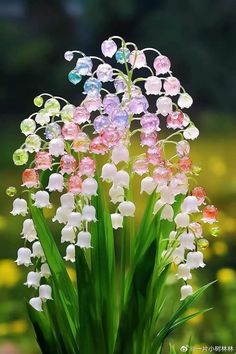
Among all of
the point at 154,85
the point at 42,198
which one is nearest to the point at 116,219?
the point at 42,198

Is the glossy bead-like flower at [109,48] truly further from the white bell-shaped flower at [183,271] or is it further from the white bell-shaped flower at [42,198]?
the white bell-shaped flower at [183,271]

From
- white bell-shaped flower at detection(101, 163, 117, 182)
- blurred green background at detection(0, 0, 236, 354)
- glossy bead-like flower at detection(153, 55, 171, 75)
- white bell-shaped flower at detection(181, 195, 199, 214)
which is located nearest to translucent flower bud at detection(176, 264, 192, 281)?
white bell-shaped flower at detection(181, 195, 199, 214)

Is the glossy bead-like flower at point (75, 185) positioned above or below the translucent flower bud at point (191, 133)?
below

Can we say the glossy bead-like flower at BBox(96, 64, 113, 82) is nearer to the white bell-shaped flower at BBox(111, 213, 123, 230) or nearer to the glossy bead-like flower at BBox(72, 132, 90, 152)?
the glossy bead-like flower at BBox(72, 132, 90, 152)

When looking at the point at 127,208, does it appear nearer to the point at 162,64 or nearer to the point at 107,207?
the point at 107,207

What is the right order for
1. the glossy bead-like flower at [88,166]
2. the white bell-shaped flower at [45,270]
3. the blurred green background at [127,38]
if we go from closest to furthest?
the glossy bead-like flower at [88,166], the white bell-shaped flower at [45,270], the blurred green background at [127,38]

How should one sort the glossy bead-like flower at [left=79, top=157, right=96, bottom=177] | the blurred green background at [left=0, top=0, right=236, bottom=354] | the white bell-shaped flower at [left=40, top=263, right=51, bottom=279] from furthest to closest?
the blurred green background at [left=0, top=0, right=236, bottom=354] < the white bell-shaped flower at [left=40, top=263, right=51, bottom=279] < the glossy bead-like flower at [left=79, top=157, right=96, bottom=177]

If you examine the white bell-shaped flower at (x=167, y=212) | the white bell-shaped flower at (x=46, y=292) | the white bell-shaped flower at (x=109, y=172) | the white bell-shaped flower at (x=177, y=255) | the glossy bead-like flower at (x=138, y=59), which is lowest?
the white bell-shaped flower at (x=46, y=292)

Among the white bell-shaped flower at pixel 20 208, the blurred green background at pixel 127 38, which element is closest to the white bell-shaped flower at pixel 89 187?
the white bell-shaped flower at pixel 20 208
